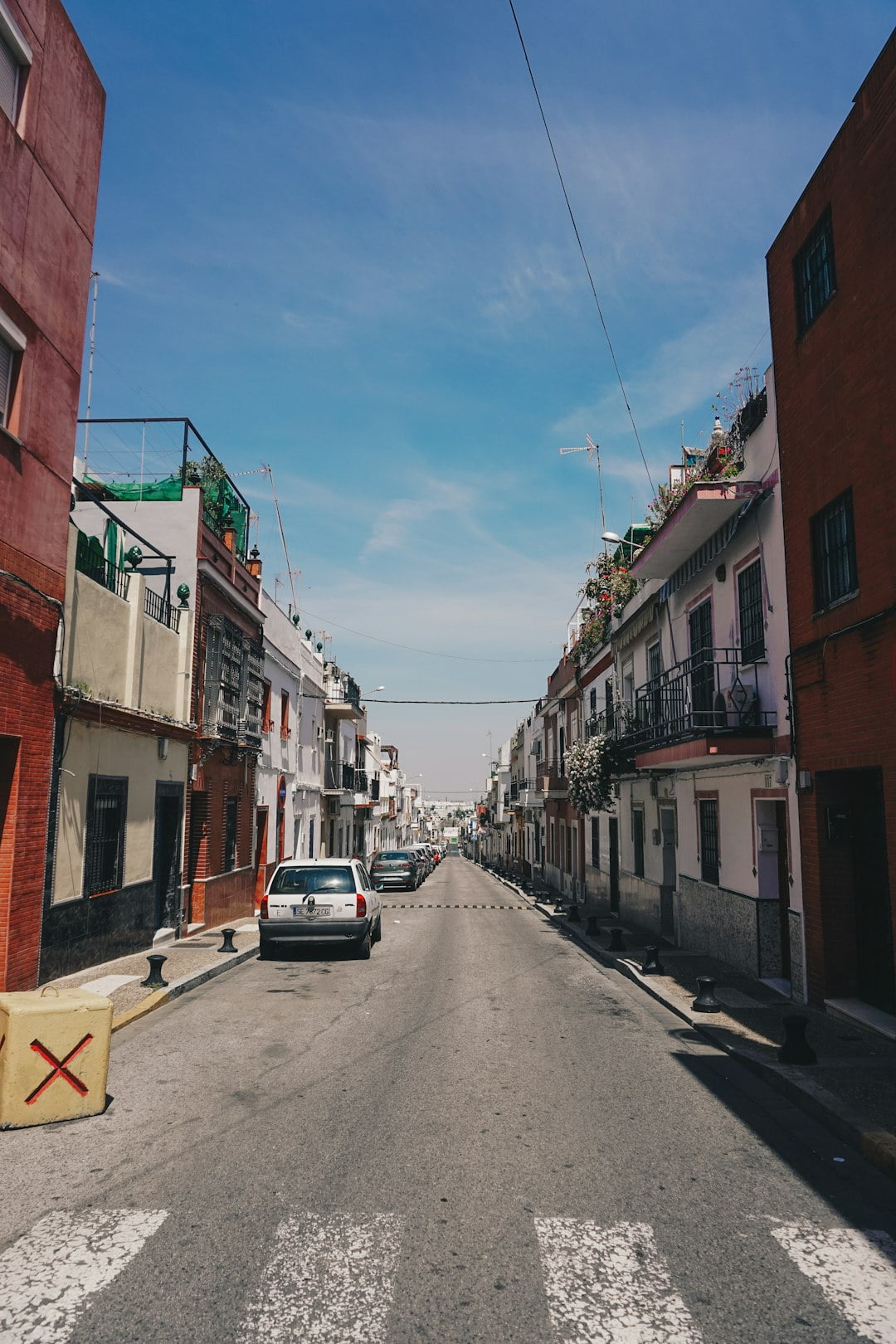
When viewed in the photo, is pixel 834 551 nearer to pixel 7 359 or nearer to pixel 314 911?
pixel 314 911

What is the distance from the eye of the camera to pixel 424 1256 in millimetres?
4477

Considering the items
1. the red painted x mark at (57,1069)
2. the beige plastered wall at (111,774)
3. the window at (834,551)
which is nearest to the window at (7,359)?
the beige plastered wall at (111,774)

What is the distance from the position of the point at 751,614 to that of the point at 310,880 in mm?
8488

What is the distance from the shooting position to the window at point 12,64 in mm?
10470

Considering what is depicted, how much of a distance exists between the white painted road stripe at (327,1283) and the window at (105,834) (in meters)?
9.32

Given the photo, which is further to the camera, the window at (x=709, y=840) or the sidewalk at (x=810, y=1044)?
the window at (x=709, y=840)

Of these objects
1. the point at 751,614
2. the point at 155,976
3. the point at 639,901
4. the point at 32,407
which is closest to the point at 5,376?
the point at 32,407

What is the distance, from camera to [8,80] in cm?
1068

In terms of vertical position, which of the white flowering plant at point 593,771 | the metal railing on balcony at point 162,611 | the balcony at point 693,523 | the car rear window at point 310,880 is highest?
the balcony at point 693,523

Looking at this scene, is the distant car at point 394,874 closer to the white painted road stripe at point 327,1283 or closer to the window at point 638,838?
the window at point 638,838

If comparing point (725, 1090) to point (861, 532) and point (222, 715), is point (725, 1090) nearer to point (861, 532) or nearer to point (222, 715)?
point (861, 532)

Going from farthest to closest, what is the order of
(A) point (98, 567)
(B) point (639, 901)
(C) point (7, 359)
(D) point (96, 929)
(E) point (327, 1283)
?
(B) point (639, 901) < (A) point (98, 567) < (D) point (96, 929) < (C) point (7, 359) < (E) point (327, 1283)

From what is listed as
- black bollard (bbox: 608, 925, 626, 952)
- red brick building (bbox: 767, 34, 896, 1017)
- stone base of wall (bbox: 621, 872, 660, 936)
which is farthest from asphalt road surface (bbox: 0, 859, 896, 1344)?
stone base of wall (bbox: 621, 872, 660, 936)

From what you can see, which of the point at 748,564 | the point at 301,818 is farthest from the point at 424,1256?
the point at 301,818
